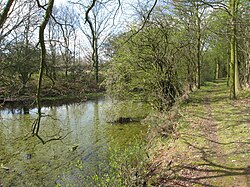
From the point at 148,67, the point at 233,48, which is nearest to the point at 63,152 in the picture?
the point at 148,67

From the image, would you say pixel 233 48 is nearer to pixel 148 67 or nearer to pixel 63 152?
pixel 148 67

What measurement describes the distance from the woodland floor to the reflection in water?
2.24m

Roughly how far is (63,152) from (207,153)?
20.3ft

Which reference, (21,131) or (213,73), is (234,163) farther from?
(213,73)

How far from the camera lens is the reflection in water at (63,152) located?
25.1 feet

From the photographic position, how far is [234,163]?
17.5ft

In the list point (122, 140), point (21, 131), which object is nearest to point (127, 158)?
point (122, 140)

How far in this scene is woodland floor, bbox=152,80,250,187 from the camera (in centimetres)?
498

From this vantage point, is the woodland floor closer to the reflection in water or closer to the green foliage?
the reflection in water

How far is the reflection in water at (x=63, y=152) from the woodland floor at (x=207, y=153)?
7.35 ft

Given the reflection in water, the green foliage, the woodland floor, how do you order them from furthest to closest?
the green foliage, the reflection in water, the woodland floor

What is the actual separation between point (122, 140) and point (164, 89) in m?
3.61

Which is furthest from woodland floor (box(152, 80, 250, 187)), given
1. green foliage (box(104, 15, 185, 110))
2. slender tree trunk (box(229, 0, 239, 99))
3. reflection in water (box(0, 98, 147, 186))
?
slender tree trunk (box(229, 0, 239, 99))

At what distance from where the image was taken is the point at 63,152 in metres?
9.98
